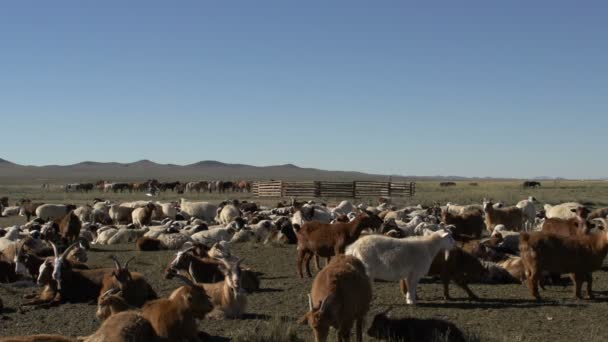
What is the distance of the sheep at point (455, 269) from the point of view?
1189 cm

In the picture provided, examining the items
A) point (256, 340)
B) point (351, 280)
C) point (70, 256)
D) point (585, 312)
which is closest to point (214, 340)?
point (256, 340)

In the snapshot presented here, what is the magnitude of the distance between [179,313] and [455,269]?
19.3ft

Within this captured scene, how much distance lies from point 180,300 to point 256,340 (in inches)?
49.4

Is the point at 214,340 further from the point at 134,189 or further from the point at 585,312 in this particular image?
the point at 134,189

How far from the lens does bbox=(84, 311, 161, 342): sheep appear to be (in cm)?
666

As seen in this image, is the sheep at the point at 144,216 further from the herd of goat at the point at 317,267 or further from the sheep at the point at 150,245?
the sheep at the point at 150,245

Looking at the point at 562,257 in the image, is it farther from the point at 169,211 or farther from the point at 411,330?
the point at 169,211

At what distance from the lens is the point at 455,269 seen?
1209cm

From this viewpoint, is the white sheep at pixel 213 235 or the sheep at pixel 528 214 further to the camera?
the sheep at pixel 528 214

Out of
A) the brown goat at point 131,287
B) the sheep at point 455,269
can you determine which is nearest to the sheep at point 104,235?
the brown goat at point 131,287

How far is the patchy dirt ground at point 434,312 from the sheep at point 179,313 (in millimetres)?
1053

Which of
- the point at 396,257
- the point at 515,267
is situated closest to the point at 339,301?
the point at 396,257

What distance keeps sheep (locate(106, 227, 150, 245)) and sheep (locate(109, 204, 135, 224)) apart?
25.0ft

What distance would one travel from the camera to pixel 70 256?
16.0 metres
